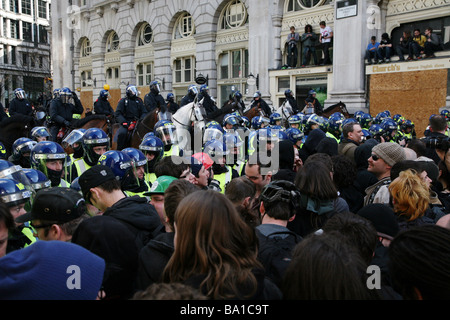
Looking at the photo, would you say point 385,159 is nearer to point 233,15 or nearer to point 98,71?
point 233,15

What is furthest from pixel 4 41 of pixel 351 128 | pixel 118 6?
pixel 351 128

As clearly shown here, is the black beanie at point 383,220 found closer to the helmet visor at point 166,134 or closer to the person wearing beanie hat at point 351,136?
the person wearing beanie hat at point 351,136

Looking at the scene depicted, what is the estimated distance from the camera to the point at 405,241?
1853 mm

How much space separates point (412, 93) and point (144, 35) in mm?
21175

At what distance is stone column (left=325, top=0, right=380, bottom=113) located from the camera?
57.7ft

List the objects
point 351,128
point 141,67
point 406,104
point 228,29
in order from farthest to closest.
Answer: point 141,67 → point 228,29 → point 406,104 → point 351,128

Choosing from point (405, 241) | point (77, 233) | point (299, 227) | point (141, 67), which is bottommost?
point (299, 227)

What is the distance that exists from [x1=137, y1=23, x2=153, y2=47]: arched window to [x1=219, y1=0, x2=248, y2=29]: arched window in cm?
775

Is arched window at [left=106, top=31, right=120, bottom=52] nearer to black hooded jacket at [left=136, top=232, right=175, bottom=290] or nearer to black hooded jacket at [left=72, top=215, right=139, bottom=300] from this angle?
black hooded jacket at [left=72, top=215, right=139, bottom=300]

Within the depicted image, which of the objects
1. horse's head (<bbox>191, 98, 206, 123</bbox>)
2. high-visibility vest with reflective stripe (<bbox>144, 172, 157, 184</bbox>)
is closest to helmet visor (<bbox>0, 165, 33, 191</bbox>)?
high-visibility vest with reflective stripe (<bbox>144, 172, 157, 184</bbox>)

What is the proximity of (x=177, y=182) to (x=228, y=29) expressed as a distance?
23.0 m

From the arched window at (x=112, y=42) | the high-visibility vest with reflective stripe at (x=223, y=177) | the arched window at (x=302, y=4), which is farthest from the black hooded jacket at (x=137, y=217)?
the arched window at (x=112, y=42)

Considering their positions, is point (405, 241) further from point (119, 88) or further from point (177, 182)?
point (119, 88)

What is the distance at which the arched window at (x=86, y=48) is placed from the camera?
37.5 meters
